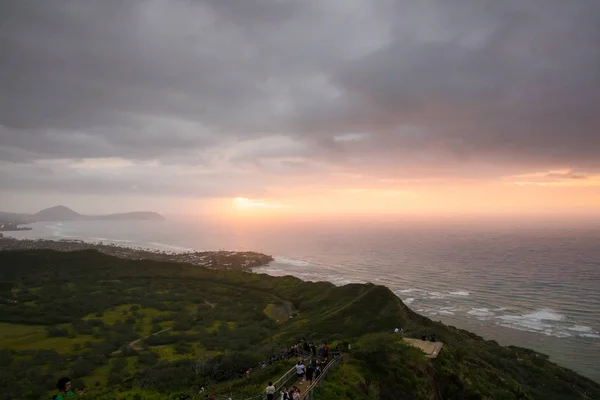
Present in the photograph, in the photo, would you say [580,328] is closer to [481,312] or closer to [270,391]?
[481,312]

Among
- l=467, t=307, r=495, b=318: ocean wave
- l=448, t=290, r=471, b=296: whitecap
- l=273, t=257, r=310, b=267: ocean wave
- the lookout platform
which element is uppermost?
the lookout platform

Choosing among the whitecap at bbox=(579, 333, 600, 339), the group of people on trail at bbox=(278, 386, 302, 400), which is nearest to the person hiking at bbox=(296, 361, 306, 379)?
the group of people on trail at bbox=(278, 386, 302, 400)

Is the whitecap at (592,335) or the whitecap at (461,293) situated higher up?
the whitecap at (461,293)

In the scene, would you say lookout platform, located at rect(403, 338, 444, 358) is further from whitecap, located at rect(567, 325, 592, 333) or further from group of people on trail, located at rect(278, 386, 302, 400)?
whitecap, located at rect(567, 325, 592, 333)

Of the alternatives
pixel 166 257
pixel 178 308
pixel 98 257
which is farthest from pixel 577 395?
pixel 166 257

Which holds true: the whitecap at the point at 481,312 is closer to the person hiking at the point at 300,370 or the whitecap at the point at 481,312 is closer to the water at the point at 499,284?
the water at the point at 499,284

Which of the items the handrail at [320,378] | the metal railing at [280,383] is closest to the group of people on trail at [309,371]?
the handrail at [320,378]

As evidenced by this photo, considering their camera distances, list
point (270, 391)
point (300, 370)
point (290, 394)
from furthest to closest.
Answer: point (300, 370) → point (290, 394) → point (270, 391)

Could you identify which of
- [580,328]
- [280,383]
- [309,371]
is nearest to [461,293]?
[580,328]

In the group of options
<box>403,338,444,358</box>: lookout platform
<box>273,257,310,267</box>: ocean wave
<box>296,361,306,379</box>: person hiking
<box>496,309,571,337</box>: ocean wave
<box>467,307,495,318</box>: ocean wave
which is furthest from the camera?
<box>273,257,310,267</box>: ocean wave
